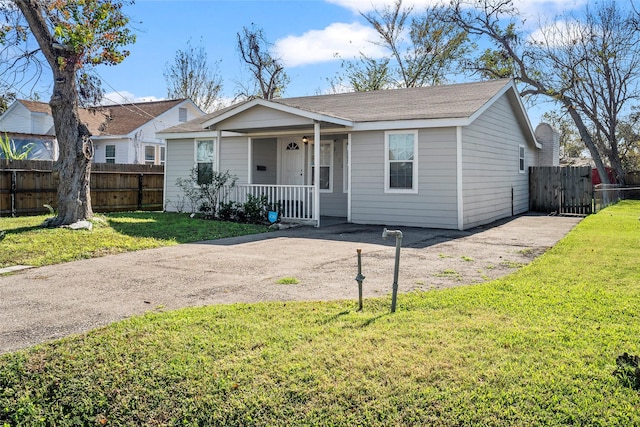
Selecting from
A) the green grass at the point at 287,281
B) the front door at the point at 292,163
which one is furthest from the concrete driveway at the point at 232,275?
the front door at the point at 292,163

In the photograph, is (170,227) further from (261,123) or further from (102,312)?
(102,312)

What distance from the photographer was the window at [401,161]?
11.7m

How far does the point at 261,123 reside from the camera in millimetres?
12242

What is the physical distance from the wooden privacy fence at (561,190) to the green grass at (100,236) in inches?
427

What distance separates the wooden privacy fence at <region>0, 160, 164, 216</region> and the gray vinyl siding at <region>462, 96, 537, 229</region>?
9464mm

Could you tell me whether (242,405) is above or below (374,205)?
below

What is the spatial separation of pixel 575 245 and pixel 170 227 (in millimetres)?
8291

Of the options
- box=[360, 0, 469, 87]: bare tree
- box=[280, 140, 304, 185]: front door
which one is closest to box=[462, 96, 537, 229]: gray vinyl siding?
box=[280, 140, 304, 185]: front door

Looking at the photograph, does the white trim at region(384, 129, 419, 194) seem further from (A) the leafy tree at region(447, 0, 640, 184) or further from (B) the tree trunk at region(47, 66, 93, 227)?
(A) the leafy tree at region(447, 0, 640, 184)

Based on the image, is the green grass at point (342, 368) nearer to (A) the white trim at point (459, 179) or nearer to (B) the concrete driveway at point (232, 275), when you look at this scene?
(B) the concrete driveway at point (232, 275)

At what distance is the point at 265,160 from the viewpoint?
1480 cm

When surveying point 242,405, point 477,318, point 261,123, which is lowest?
point 242,405

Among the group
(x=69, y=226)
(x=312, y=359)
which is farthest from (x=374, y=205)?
(x=312, y=359)

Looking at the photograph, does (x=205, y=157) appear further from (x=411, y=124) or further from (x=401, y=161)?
(x=411, y=124)
